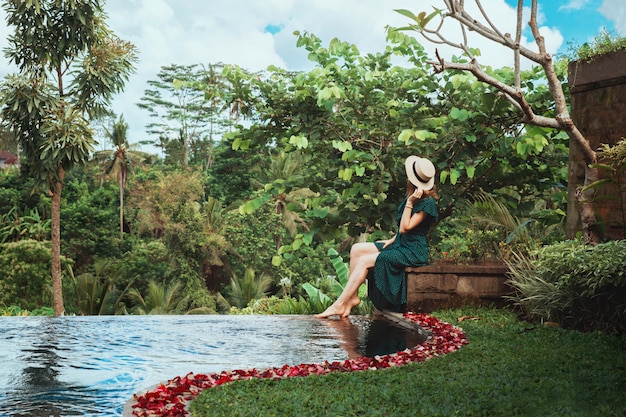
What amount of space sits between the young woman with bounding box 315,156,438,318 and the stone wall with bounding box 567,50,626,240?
1.72 metres

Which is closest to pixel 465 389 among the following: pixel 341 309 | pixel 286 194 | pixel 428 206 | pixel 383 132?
pixel 428 206

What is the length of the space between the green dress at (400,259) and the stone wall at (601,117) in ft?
5.78

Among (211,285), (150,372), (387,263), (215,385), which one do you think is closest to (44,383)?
(150,372)

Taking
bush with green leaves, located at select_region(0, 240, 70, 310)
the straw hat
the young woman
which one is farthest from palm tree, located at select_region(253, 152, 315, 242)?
the straw hat

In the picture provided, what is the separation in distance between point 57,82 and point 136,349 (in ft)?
62.8

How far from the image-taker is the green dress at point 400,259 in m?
7.80

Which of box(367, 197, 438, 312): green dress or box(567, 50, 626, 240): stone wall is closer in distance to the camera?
box(567, 50, 626, 240): stone wall

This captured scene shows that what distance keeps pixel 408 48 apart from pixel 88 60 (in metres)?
14.6

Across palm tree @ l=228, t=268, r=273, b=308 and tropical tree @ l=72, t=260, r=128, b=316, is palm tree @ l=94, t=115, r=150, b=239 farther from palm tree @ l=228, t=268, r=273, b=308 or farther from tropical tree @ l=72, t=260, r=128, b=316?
palm tree @ l=228, t=268, r=273, b=308

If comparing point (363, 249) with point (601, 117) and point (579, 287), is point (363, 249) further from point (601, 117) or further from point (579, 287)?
point (601, 117)

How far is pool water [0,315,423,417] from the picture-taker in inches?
163

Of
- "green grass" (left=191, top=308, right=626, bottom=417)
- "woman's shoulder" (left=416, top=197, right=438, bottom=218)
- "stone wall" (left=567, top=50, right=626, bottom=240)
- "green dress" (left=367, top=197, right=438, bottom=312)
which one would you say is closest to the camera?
"green grass" (left=191, top=308, right=626, bottom=417)

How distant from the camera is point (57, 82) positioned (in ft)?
75.7

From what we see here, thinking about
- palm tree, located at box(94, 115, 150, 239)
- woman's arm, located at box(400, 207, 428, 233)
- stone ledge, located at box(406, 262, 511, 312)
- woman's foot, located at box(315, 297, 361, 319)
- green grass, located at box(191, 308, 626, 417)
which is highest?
palm tree, located at box(94, 115, 150, 239)
